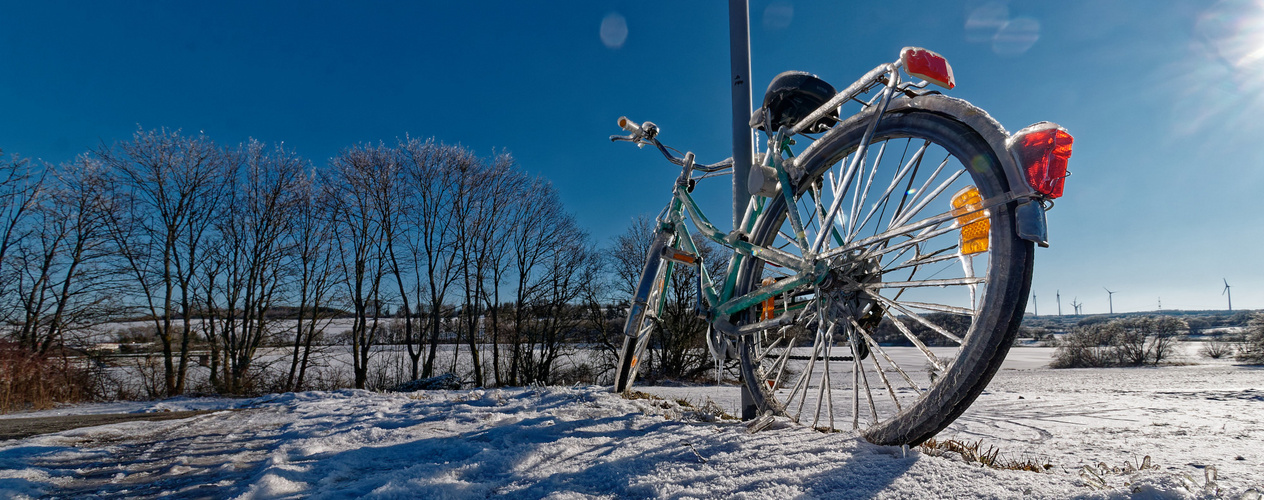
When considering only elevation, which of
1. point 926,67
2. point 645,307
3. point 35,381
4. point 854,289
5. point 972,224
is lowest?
point 35,381

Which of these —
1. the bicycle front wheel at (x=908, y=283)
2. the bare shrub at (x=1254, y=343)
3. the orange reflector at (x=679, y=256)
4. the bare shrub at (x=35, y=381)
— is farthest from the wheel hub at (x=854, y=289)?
the bare shrub at (x=1254, y=343)

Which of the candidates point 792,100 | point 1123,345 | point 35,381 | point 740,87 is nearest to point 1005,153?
point 792,100

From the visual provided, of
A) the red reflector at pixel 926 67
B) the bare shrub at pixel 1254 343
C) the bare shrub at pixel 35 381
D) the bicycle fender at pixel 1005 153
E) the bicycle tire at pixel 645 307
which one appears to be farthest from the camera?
the bare shrub at pixel 1254 343

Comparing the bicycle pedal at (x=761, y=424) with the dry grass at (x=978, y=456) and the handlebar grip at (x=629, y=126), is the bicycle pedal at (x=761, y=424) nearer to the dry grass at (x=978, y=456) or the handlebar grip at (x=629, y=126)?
the dry grass at (x=978, y=456)

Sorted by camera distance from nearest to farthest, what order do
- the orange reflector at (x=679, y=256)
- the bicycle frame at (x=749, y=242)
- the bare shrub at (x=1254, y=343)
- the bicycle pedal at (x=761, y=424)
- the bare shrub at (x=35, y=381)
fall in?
the bicycle frame at (x=749, y=242)
the bicycle pedal at (x=761, y=424)
the orange reflector at (x=679, y=256)
the bare shrub at (x=35, y=381)
the bare shrub at (x=1254, y=343)

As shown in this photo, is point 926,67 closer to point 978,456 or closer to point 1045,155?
point 1045,155

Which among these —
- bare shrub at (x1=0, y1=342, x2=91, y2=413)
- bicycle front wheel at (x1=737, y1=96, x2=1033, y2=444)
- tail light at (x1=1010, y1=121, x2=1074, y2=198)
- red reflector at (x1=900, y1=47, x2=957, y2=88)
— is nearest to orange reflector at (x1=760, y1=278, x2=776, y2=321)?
bicycle front wheel at (x1=737, y1=96, x2=1033, y2=444)

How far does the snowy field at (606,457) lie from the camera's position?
4.39 feet

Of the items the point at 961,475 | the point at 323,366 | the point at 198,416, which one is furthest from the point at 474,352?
the point at 961,475

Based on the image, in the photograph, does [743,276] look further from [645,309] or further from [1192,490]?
[1192,490]

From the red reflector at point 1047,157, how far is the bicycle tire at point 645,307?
2330 millimetres

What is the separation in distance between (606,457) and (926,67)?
1.78 metres

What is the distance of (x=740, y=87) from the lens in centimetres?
366

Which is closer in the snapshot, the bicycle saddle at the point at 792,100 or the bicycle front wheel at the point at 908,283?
the bicycle front wheel at the point at 908,283
